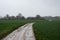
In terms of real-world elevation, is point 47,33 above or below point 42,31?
above

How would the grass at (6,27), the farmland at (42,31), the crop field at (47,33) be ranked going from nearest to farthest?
1. the crop field at (47,33)
2. the farmland at (42,31)
3. the grass at (6,27)

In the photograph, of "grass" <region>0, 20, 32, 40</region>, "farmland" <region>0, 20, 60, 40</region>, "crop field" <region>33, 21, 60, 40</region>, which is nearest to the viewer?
"crop field" <region>33, 21, 60, 40</region>

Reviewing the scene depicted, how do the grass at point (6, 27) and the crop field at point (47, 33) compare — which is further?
the grass at point (6, 27)

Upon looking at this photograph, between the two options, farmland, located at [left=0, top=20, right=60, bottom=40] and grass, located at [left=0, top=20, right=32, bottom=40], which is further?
grass, located at [left=0, top=20, right=32, bottom=40]

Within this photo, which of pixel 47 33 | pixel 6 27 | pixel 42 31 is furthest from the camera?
pixel 6 27

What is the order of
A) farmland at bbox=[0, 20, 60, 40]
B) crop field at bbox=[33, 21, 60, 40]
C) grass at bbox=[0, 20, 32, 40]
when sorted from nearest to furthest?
1. crop field at bbox=[33, 21, 60, 40]
2. farmland at bbox=[0, 20, 60, 40]
3. grass at bbox=[0, 20, 32, 40]

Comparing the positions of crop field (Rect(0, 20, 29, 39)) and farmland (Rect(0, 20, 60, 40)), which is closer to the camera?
farmland (Rect(0, 20, 60, 40))

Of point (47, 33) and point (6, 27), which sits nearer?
point (47, 33)

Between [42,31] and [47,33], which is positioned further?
[42,31]

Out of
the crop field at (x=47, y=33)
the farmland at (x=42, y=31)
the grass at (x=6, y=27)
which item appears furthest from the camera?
the grass at (x=6, y=27)

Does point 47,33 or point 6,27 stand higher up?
point 47,33

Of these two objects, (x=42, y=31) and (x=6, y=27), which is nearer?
(x=42, y=31)

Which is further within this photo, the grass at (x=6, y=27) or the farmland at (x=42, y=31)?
the grass at (x=6, y=27)

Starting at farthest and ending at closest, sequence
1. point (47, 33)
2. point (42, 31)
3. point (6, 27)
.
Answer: point (6, 27)
point (42, 31)
point (47, 33)
